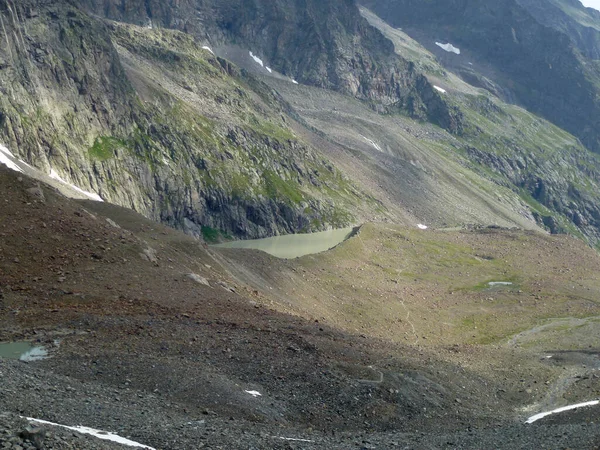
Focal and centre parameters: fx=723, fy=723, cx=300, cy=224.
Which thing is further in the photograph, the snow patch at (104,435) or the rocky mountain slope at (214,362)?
the rocky mountain slope at (214,362)

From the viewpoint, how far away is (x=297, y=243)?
126562mm

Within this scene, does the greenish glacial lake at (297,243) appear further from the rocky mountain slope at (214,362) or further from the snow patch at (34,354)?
the snow patch at (34,354)

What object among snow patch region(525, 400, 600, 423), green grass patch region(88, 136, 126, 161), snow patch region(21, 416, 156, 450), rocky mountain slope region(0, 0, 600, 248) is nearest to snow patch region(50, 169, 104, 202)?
rocky mountain slope region(0, 0, 600, 248)

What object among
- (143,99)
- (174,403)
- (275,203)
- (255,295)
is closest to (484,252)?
(275,203)

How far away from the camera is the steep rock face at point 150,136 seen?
112 metres

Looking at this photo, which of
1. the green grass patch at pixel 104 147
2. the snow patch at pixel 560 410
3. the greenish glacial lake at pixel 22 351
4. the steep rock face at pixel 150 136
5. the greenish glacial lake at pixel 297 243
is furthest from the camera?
the green grass patch at pixel 104 147

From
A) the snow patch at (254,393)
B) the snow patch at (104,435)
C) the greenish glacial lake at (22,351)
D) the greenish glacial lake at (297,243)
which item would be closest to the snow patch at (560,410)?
the snow patch at (254,393)

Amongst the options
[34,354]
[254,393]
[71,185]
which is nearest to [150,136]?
[71,185]

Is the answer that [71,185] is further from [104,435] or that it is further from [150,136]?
[104,435]

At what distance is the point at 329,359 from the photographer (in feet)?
123

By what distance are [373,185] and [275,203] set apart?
130 feet

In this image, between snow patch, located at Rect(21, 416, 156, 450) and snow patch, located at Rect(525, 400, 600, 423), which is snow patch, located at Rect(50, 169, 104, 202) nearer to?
snow patch, located at Rect(525, 400, 600, 423)

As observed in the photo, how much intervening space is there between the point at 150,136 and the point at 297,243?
34574mm

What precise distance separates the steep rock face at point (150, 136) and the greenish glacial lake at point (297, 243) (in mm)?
5411
